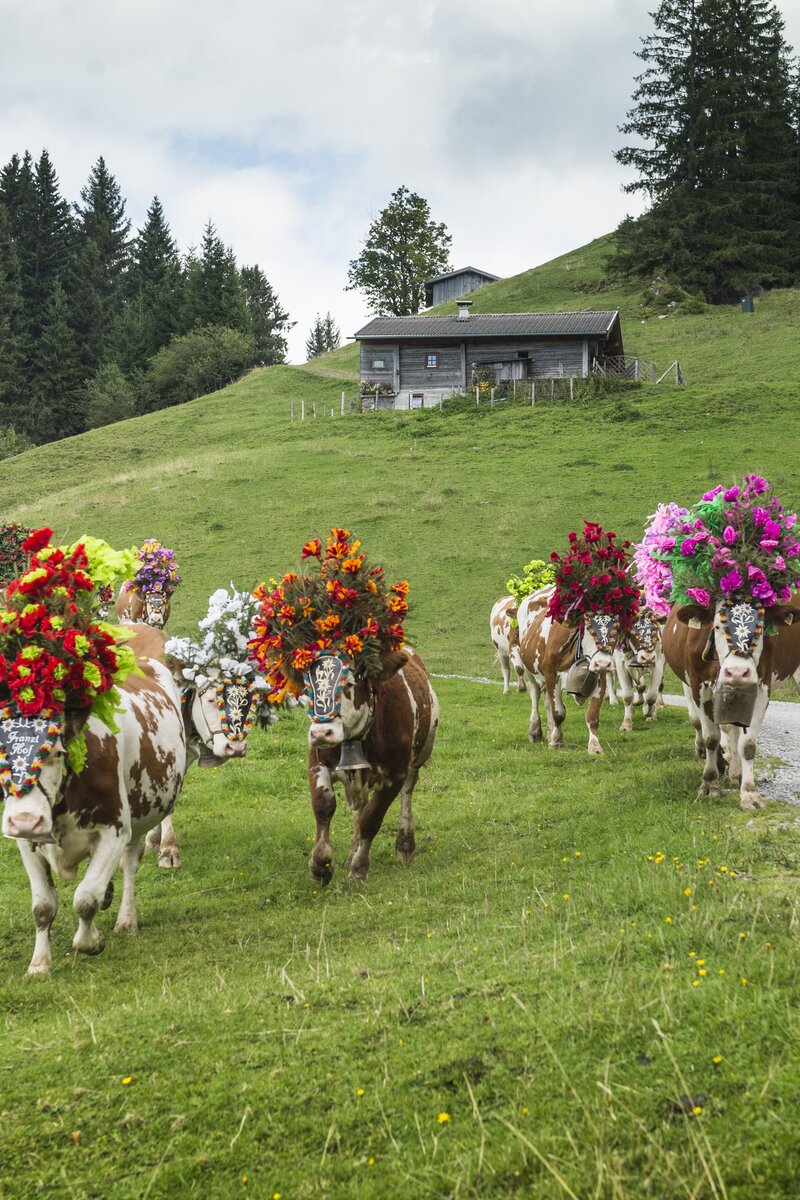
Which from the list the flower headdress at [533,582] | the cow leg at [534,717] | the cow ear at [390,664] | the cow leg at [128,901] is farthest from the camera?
the flower headdress at [533,582]

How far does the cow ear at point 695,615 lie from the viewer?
410 inches

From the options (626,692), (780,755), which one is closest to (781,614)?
(780,755)

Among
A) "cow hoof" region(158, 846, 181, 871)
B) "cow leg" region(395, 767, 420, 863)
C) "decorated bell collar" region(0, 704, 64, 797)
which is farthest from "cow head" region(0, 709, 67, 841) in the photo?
"cow leg" region(395, 767, 420, 863)

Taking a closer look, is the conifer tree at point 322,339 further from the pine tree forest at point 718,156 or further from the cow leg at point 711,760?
the cow leg at point 711,760

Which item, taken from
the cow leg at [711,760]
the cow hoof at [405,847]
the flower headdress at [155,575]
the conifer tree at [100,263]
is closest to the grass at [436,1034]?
the cow hoof at [405,847]

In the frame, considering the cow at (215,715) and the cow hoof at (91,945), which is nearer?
the cow hoof at (91,945)

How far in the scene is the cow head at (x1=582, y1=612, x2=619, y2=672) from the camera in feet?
45.5

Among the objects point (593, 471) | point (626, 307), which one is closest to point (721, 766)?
point (593, 471)

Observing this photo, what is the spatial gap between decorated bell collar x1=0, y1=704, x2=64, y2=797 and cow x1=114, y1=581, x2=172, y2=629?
9.99 metres

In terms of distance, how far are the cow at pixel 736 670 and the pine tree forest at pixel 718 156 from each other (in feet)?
231

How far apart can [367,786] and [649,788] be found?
148 inches

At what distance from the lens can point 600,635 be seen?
45.7 ft

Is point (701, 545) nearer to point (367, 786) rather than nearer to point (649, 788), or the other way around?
point (649, 788)

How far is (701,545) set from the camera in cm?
1021
